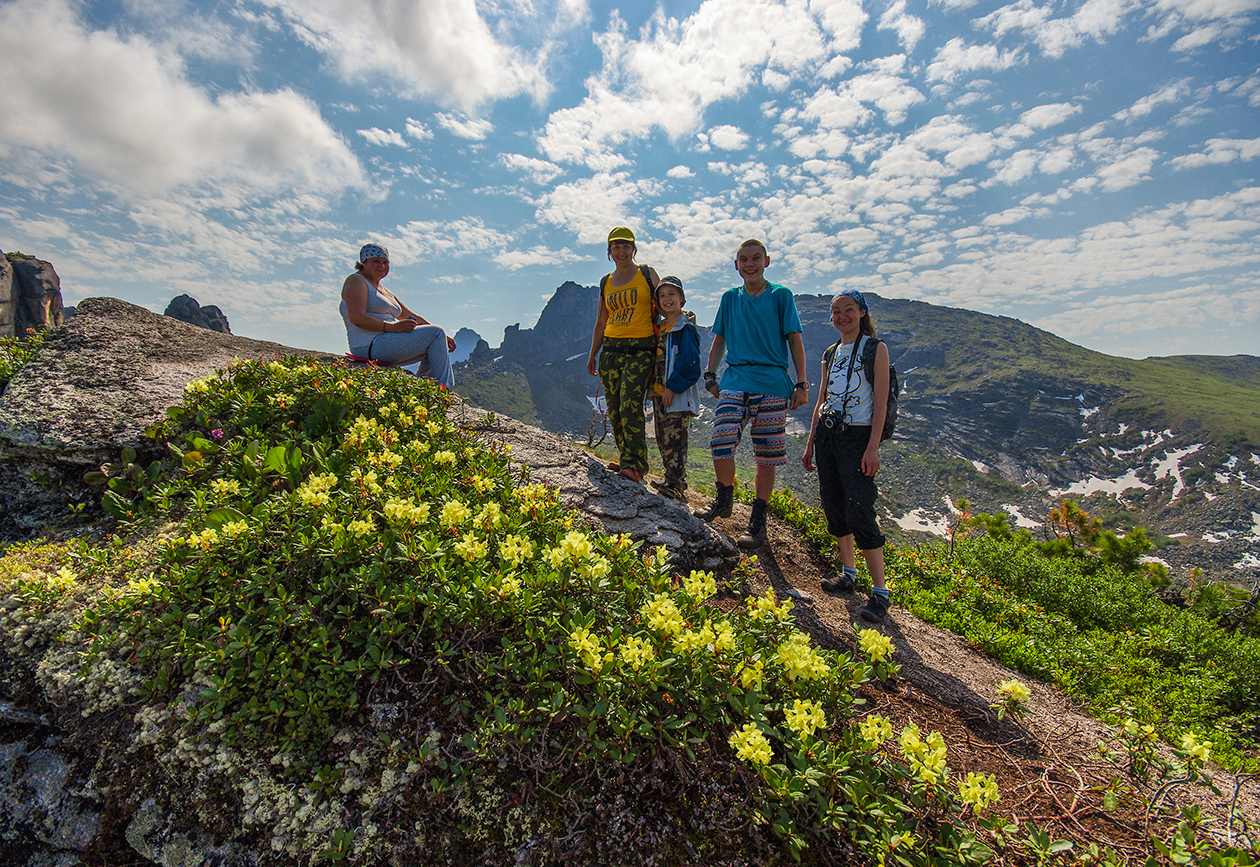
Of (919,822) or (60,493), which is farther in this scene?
(60,493)

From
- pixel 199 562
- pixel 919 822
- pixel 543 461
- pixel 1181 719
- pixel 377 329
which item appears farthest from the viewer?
pixel 377 329

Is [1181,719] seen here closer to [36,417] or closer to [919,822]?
[919,822]

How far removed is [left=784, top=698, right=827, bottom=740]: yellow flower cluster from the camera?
2.19 meters

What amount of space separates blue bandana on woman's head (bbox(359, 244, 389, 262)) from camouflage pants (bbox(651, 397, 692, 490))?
12.3 ft

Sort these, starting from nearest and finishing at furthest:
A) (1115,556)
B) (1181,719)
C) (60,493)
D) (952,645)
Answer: (60,493) < (1181,719) < (952,645) < (1115,556)

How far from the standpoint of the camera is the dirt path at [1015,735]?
2.49 metres

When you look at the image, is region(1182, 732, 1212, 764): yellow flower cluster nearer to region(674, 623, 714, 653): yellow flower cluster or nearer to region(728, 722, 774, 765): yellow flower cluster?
region(728, 722, 774, 765): yellow flower cluster

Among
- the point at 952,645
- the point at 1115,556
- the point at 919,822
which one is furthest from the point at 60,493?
the point at 1115,556

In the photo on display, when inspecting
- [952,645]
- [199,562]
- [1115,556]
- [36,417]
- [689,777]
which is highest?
[36,417]

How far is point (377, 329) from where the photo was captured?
230 inches

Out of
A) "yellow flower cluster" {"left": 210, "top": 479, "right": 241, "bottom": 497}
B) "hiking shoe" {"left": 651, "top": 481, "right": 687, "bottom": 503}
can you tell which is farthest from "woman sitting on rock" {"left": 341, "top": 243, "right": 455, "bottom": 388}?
"yellow flower cluster" {"left": 210, "top": 479, "right": 241, "bottom": 497}

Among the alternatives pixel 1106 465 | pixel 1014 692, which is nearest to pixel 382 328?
pixel 1014 692

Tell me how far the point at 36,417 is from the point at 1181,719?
30.4 ft

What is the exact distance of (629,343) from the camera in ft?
18.6
